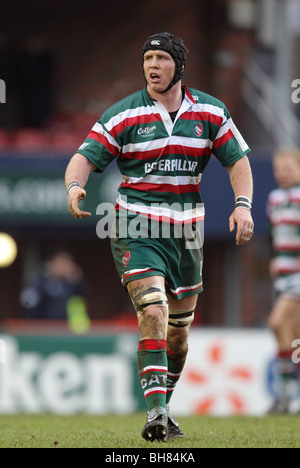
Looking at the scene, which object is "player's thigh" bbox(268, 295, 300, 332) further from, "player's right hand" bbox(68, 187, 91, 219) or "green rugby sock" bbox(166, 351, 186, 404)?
"player's right hand" bbox(68, 187, 91, 219)

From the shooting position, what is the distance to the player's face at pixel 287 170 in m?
9.81

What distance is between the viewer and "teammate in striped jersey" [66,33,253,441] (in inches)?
227

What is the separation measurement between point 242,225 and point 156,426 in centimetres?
129

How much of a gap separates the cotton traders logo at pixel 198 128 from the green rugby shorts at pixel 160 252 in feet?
1.87

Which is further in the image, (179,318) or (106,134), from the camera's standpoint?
(179,318)

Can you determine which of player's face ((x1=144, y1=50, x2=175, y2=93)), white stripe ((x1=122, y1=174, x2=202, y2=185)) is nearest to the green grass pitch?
white stripe ((x1=122, y1=174, x2=202, y2=185))

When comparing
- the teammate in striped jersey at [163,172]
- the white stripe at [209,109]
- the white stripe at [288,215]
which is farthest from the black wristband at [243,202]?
the white stripe at [288,215]

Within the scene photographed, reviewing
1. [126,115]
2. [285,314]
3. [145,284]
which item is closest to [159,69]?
[126,115]

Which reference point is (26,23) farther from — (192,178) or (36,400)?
(192,178)

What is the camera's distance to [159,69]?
5.85 meters

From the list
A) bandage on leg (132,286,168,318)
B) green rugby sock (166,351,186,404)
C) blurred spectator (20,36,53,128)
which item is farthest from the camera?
blurred spectator (20,36,53,128)

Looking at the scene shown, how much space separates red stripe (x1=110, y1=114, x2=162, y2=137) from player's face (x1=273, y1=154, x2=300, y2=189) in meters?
4.19

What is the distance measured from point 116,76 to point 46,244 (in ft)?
11.7

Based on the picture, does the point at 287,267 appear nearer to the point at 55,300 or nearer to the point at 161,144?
the point at 55,300
